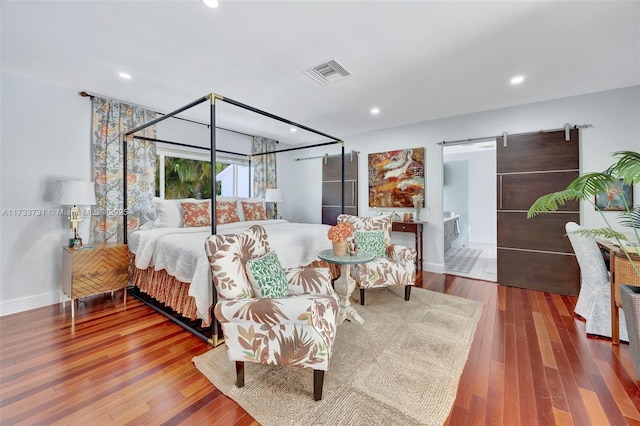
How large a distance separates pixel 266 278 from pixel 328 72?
6.89 feet

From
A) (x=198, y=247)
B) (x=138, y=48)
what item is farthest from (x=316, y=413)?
(x=138, y=48)

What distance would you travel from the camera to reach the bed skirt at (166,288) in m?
2.38

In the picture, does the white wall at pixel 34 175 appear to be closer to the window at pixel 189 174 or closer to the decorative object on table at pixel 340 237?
the window at pixel 189 174

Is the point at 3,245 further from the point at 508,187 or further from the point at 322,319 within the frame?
the point at 508,187

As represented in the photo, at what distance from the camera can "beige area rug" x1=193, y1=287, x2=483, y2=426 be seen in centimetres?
146

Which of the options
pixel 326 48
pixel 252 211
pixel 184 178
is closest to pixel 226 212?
pixel 252 211

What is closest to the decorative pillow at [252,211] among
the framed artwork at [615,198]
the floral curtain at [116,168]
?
the floral curtain at [116,168]

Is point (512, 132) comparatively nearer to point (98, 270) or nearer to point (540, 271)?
point (540, 271)

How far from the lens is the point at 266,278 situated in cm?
182

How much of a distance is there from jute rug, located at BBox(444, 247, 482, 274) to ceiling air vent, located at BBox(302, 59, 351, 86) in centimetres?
354

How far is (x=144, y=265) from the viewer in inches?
112

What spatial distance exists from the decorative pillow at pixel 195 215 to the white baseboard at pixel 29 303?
1496 mm

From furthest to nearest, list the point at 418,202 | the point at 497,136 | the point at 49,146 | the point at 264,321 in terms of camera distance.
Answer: the point at 418,202
the point at 497,136
the point at 49,146
the point at 264,321

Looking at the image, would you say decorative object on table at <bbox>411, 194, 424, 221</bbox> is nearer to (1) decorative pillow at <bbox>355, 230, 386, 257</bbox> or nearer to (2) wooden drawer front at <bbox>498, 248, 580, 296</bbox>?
(2) wooden drawer front at <bbox>498, 248, 580, 296</bbox>
